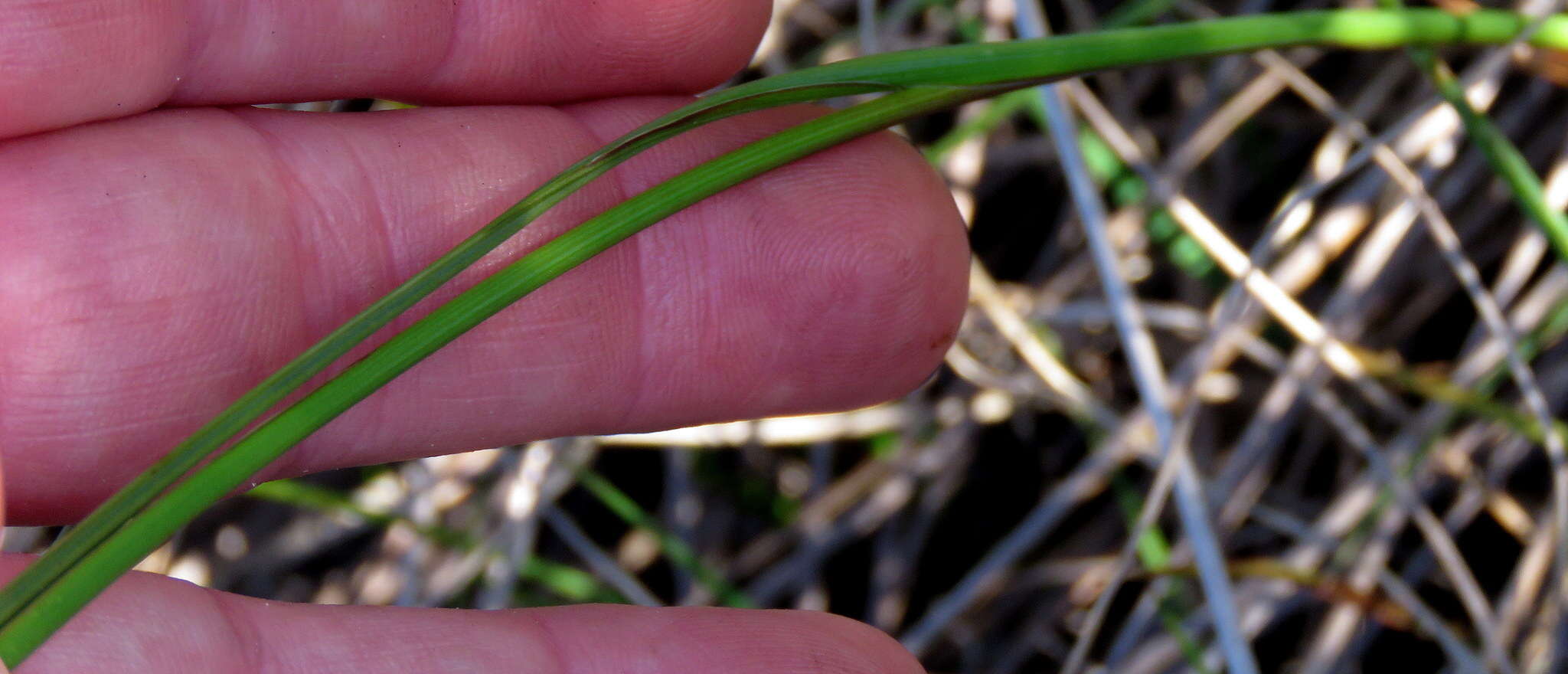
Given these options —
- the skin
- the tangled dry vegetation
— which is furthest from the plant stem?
the tangled dry vegetation

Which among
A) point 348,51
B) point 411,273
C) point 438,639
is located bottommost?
point 438,639

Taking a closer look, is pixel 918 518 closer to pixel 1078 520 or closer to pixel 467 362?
pixel 1078 520

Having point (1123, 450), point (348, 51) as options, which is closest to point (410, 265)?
point (348, 51)

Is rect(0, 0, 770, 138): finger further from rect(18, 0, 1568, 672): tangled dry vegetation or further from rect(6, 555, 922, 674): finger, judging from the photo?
rect(6, 555, 922, 674): finger

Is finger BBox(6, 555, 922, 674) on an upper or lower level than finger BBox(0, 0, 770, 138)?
lower

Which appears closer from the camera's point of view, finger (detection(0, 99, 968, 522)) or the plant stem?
the plant stem

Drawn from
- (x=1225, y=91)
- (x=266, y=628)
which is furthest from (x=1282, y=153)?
(x=266, y=628)

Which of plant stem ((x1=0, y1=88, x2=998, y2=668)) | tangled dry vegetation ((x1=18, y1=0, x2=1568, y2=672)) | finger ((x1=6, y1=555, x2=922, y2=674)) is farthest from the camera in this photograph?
tangled dry vegetation ((x1=18, y1=0, x2=1568, y2=672))

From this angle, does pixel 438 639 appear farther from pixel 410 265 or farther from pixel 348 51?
pixel 348 51
